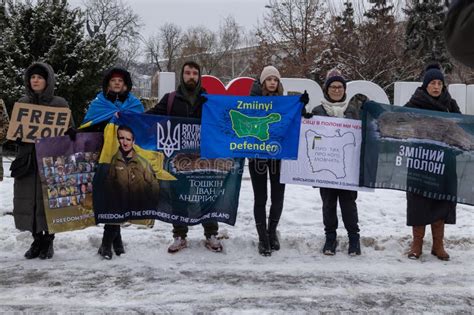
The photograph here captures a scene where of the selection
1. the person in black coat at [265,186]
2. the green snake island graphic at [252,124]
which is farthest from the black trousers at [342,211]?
the green snake island graphic at [252,124]

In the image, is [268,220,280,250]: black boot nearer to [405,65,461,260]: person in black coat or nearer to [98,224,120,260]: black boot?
[405,65,461,260]: person in black coat

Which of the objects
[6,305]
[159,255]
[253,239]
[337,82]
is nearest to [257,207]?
[253,239]

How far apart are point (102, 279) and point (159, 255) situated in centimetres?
90

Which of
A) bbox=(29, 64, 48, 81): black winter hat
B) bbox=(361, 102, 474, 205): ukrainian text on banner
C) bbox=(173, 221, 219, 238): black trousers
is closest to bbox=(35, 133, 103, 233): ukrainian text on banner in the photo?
bbox=(29, 64, 48, 81): black winter hat

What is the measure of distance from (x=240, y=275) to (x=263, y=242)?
0.82 m

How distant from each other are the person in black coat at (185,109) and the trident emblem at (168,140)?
0.62ft

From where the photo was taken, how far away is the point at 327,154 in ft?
19.2

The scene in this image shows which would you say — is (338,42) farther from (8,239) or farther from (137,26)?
(137,26)

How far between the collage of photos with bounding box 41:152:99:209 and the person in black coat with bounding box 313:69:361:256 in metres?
2.78

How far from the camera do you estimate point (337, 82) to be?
559 cm

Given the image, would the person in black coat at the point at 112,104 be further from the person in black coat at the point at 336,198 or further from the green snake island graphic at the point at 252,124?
the person in black coat at the point at 336,198

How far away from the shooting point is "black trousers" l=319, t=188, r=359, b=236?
562cm

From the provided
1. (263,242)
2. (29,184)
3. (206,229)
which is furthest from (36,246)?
(263,242)

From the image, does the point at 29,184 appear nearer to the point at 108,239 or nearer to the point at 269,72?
the point at 108,239
